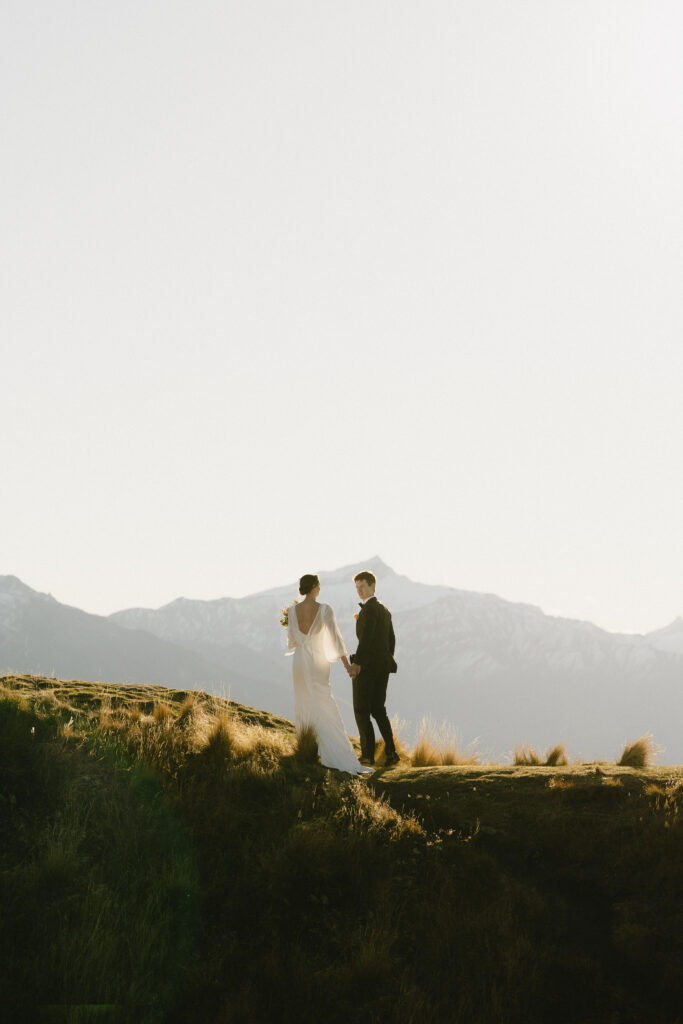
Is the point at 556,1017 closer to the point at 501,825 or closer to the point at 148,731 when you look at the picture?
the point at 501,825

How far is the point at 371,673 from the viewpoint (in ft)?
40.7

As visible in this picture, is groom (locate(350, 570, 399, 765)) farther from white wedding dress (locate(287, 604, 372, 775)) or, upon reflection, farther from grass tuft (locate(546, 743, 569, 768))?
grass tuft (locate(546, 743, 569, 768))

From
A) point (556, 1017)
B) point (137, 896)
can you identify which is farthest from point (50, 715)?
point (556, 1017)

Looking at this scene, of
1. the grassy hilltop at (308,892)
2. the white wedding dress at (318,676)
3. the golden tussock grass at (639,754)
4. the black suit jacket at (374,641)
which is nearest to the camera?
the grassy hilltop at (308,892)

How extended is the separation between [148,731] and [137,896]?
3641 millimetres

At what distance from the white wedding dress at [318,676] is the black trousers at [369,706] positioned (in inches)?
41.3

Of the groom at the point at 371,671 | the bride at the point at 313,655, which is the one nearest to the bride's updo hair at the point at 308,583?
the bride at the point at 313,655

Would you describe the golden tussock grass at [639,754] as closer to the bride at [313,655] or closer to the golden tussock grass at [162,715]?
the bride at [313,655]

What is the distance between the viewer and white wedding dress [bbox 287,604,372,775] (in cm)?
1070

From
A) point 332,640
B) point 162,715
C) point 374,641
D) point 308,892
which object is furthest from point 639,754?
point 308,892

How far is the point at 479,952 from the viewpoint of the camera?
5164mm

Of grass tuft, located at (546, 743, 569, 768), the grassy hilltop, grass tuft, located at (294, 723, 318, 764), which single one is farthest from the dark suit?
the grassy hilltop

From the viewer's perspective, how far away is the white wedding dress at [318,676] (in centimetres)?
1070

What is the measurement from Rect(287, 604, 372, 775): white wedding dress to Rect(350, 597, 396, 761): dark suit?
0.94 meters
